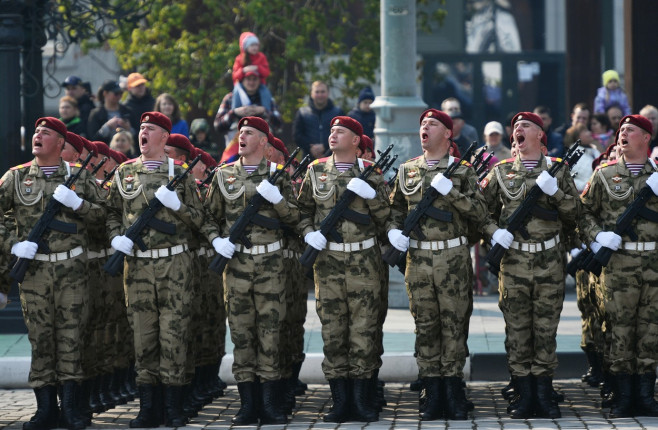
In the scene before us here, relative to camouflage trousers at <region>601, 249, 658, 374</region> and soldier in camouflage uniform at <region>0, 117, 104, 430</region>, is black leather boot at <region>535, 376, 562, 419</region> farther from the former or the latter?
soldier in camouflage uniform at <region>0, 117, 104, 430</region>

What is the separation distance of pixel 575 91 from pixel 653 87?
6.24m

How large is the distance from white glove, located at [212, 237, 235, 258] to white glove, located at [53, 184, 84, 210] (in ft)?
3.26

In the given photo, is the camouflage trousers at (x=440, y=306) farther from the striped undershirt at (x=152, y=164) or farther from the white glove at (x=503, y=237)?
the striped undershirt at (x=152, y=164)

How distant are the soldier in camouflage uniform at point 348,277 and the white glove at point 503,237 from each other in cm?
80

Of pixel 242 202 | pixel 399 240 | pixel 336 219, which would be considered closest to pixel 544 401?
pixel 399 240

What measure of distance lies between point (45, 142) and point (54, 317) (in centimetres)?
122

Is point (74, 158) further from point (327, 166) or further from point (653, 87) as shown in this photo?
point (653, 87)

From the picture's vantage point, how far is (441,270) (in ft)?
33.3

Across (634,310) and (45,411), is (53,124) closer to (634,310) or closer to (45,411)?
Result: (45,411)

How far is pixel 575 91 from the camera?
24.9 metres

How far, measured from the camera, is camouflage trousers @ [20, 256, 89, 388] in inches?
397

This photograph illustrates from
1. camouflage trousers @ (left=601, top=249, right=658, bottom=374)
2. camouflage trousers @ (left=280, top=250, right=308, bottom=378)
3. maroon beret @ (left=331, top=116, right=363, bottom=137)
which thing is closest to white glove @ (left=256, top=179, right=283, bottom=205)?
camouflage trousers @ (left=280, top=250, right=308, bottom=378)

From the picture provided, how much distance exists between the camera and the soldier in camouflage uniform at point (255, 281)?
1014cm

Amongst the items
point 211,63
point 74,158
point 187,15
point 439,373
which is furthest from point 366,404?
point 187,15
